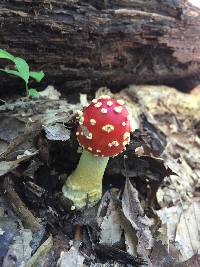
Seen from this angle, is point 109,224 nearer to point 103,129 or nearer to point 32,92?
point 103,129

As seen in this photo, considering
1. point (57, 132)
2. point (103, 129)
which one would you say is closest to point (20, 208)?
point (57, 132)

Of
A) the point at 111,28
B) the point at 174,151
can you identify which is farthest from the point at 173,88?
the point at 111,28

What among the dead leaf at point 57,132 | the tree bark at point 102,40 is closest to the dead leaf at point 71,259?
the dead leaf at point 57,132

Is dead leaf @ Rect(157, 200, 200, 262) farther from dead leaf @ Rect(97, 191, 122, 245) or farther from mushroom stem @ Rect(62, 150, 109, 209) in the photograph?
mushroom stem @ Rect(62, 150, 109, 209)

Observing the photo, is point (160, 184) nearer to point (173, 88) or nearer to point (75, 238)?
point (75, 238)

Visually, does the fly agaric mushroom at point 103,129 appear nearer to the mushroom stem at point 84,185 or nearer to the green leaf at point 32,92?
the mushroom stem at point 84,185

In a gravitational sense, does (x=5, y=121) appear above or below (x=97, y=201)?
above
